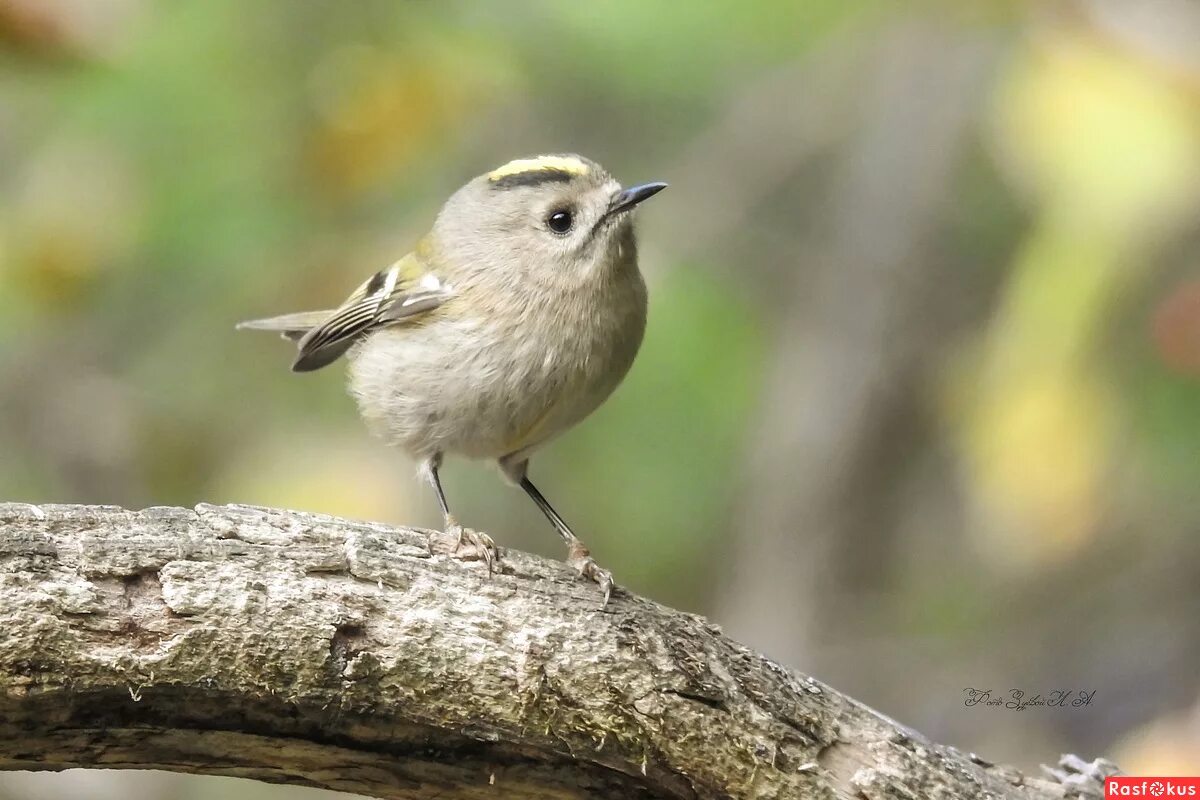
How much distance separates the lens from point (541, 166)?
3.65 m

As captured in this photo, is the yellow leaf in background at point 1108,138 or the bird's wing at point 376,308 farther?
the bird's wing at point 376,308

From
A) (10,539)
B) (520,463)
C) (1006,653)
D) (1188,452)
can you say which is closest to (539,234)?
(520,463)

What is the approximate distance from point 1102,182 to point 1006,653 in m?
3.44

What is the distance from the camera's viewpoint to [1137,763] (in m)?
2.87

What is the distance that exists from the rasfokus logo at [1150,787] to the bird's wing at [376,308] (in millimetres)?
2105

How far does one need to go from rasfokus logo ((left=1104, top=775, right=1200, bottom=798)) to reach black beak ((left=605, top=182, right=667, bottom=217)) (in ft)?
6.12

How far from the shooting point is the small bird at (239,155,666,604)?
3.20m

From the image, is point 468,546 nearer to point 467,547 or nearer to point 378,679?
point 467,547

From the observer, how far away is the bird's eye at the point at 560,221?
3549 millimetres

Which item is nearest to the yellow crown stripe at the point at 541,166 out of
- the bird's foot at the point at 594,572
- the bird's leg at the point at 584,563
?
the bird's leg at the point at 584,563
